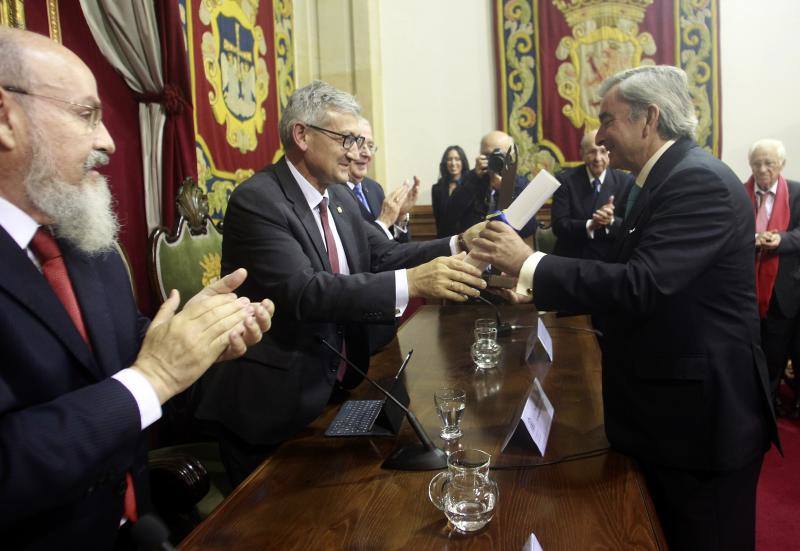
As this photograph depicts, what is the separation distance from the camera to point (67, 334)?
1.14 meters

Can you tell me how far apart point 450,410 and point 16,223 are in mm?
963

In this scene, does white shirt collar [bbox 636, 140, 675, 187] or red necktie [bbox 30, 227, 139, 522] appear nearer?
red necktie [bbox 30, 227, 139, 522]

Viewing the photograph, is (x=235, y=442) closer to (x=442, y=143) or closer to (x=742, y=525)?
(x=742, y=525)

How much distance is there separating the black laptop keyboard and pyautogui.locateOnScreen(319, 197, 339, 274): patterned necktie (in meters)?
0.55

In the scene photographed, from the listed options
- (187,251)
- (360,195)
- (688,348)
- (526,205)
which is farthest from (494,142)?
(688,348)

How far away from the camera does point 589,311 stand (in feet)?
5.07

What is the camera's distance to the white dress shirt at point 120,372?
3.55ft

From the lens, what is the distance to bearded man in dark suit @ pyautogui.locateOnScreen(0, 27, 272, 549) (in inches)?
39.1

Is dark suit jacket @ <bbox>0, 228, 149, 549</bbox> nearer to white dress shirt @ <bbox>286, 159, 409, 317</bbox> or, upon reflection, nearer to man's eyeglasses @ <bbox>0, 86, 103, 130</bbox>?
man's eyeglasses @ <bbox>0, 86, 103, 130</bbox>

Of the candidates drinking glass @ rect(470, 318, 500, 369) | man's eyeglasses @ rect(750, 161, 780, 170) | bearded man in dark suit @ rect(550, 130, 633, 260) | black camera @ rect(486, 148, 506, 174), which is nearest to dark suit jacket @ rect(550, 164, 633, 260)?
bearded man in dark suit @ rect(550, 130, 633, 260)

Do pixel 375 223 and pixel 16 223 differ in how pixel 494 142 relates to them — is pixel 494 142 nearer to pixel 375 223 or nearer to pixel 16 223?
pixel 375 223

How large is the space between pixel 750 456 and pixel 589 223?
245 cm

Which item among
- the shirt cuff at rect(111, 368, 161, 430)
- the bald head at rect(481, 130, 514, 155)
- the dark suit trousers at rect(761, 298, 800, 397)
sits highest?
the bald head at rect(481, 130, 514, 155)

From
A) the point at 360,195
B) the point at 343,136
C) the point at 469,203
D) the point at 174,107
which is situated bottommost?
the point at 469,203
